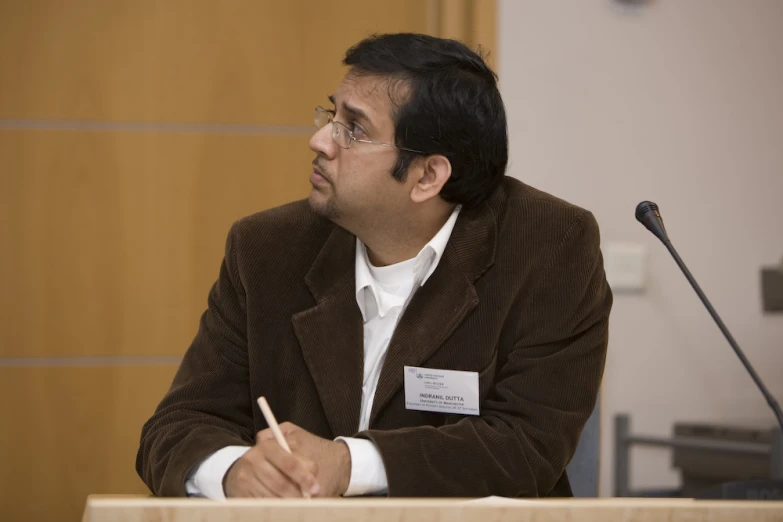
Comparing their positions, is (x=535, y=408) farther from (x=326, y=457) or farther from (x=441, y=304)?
(x=326, y=457)

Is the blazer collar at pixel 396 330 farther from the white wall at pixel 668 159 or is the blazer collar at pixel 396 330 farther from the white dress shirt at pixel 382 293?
the white wall at pixel 668 159

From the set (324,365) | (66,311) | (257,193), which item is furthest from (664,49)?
(66,311)

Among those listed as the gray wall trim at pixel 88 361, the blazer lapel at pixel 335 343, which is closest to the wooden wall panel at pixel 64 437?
the gray wall trim at pixel 88 361

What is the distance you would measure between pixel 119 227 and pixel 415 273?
1.30 meters

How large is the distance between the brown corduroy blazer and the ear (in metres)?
0.08

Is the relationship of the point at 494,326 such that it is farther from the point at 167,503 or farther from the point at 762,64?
the point at 762,64

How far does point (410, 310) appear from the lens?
5.48ft

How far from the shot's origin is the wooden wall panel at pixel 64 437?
2.66 m

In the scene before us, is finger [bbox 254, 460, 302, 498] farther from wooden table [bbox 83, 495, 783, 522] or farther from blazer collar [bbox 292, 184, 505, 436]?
wooden table [bbox 83, 495, 783, 522]

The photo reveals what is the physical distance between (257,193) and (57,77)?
0.68m

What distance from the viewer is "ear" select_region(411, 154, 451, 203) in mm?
1783

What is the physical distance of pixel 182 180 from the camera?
2740 mm

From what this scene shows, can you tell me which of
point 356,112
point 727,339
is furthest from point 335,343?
point 727,339

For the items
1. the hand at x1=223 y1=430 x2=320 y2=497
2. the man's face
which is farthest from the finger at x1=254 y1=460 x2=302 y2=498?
the man's face
